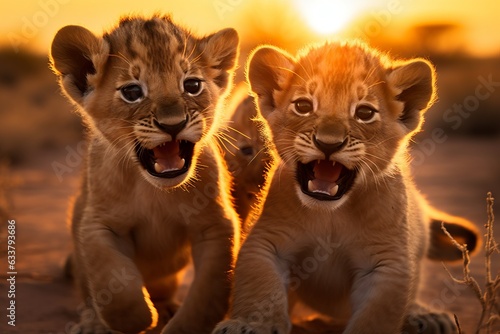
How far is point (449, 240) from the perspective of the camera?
5.42 metres

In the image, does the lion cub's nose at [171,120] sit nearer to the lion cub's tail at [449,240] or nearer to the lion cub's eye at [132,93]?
the lion cub's eye at [132,93]

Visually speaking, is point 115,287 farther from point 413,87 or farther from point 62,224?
point 62,224

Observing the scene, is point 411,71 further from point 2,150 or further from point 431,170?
point 2,150

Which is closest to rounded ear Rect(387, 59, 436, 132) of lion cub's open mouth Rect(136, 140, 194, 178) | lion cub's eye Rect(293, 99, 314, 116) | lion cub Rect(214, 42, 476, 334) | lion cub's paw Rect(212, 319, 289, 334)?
lion cub Rect(214, 42, 476, 334)

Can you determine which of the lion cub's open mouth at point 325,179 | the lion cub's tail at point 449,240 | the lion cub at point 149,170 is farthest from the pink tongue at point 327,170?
the lion cub's tail at point 449,240

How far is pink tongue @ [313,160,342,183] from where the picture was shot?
13.0 ft

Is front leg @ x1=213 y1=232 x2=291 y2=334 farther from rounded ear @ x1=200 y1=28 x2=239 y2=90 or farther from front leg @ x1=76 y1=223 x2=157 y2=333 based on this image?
rounded ear @ x1=200 y1=28 x2=239 y2=90

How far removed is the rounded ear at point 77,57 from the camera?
4441 millimetres

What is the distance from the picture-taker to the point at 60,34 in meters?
4.48

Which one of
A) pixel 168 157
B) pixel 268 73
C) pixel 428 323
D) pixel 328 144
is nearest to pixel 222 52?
pixel 268 73

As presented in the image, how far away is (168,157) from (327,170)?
82 centimetres

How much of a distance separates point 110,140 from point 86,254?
2.01 feet

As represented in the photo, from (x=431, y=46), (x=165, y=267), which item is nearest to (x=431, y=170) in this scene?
(x=165, y=267)

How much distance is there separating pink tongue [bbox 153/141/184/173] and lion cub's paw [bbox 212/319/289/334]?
0.82 meters
